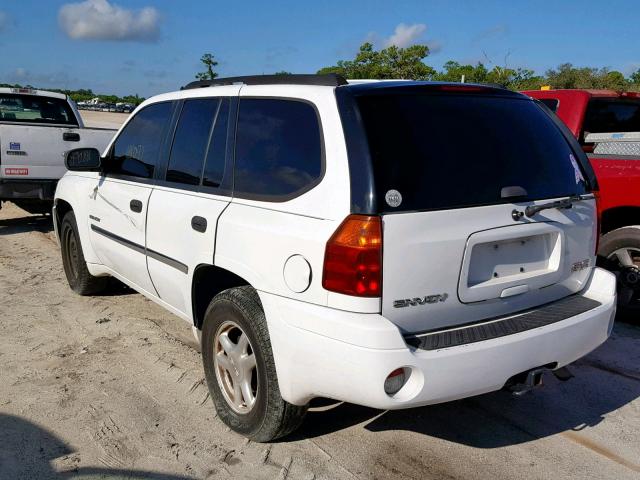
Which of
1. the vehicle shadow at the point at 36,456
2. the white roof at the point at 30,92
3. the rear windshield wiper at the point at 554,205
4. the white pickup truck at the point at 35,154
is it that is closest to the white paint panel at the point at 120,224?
the vehicle shadow at the point at 36,456

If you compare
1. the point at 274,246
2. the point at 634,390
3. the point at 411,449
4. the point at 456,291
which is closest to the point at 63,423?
the point at 274,246

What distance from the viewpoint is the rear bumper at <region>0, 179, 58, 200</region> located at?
8.03 meters

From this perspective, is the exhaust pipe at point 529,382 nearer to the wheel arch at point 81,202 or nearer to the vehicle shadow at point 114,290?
the wheel arch at point 81,202

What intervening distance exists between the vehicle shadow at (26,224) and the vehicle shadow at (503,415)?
6.94 metres

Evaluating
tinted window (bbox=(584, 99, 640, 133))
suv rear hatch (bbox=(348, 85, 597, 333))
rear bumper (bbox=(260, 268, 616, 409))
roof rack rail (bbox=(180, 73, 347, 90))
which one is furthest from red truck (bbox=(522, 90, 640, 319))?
roof rack rail (bbox=(180, 73, 347, 90))

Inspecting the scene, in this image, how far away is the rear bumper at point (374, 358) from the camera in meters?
2.52

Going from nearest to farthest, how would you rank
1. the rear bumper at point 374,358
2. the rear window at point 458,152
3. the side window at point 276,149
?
1. the rear bumper at point 374,358
2. the rear window at point 458,152
3. the side window at point 276,149

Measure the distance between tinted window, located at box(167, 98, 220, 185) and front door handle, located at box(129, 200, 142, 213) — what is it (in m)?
0.35

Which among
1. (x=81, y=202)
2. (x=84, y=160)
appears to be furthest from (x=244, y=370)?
(x=81, y=202)

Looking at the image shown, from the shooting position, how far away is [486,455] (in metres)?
3.13

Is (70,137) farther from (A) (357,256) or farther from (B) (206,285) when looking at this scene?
(A) (357,256)

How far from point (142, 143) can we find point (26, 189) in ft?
15.1

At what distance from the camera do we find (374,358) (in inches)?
98.3

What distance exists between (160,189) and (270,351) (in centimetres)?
154
